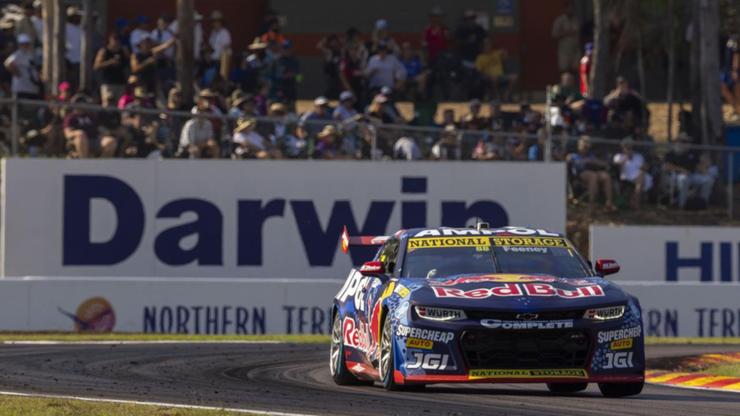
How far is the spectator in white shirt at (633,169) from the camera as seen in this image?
74.3 feet

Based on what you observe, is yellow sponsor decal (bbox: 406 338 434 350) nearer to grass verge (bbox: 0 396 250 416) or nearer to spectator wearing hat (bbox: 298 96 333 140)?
grass verge (bbox: 0 396 250 416)

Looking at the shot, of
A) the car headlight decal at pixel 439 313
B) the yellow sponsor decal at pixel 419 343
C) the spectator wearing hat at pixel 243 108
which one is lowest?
the yellow sponsor decal at pixel 419 343

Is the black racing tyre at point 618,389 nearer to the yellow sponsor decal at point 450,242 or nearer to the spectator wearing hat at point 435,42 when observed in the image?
the yellow sponsor decal at point 450,242

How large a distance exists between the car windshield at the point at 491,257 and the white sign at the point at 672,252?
11374mm

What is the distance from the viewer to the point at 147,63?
2609cm

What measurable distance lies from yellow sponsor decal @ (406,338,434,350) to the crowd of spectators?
466 inches

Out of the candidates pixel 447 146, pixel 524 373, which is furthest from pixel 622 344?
pixel 447 146

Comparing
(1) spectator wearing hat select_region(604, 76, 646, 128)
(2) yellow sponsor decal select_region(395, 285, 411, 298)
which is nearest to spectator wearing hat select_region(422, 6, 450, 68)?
(1) spectator wearing hat select_region(604, 76, 646, 128)

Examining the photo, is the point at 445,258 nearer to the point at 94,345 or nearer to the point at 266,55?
the point at 94,345

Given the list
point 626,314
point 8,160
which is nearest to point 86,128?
point 8,160

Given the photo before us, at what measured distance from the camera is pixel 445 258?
443 inches

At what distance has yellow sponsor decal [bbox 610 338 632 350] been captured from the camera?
33.2ft

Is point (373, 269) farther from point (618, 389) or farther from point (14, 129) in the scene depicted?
point (14, 129)

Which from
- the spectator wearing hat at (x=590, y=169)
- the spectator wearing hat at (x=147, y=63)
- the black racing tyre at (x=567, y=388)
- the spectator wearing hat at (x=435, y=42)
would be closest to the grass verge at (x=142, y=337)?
the spectator wearing hat at (x=590, y=169)
